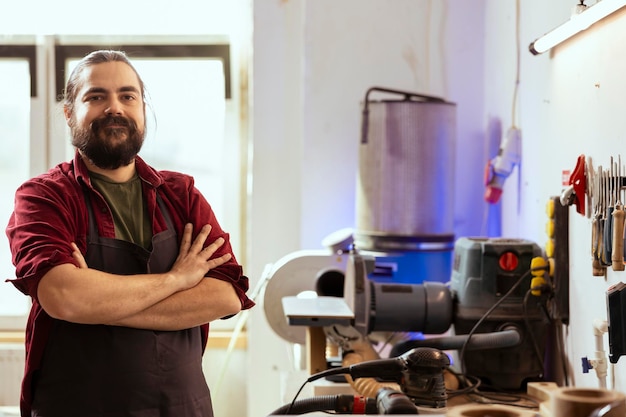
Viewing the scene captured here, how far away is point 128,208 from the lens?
2082mm

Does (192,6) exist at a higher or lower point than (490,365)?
higher

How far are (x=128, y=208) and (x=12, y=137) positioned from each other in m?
2.33

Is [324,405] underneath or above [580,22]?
underneath

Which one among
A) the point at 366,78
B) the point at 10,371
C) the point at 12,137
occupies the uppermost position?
the point at 366,78

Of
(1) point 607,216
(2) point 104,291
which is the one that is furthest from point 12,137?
(1) point 607,216

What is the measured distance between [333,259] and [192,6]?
5.64ft

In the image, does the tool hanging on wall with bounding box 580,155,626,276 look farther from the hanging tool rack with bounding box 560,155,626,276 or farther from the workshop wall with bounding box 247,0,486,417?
the workshop wall with bounding box 247,0,486,417

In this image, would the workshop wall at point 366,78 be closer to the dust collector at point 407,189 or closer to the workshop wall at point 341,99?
the workshop wall at point 341,99

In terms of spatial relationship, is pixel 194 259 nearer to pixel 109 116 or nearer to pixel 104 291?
pixel 104 291

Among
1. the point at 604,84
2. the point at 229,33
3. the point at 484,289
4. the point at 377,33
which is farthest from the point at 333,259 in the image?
the point at 229,33

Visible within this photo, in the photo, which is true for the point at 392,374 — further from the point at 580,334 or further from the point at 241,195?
the point at 241,195

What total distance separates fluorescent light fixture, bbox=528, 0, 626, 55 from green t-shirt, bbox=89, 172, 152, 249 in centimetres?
111

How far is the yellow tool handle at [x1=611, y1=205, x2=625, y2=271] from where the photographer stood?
→ 1.82 meters

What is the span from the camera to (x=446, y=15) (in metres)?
3.56
